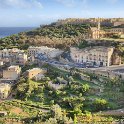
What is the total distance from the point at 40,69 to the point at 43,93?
16.2ft

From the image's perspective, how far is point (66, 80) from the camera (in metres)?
37.2

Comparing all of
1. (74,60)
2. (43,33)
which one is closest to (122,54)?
(74,60)

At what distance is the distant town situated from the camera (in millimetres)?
32469

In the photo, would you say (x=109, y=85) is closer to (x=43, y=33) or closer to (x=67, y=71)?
(x=67, y=71)

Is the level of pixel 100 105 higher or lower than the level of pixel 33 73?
lower

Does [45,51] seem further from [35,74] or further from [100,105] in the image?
[100,105]

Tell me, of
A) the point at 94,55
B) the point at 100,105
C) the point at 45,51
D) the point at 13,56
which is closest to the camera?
the point at 100,105

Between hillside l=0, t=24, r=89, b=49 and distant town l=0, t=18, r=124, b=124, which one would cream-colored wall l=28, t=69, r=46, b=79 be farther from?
hillside l=0, t=24, r=89, b=49

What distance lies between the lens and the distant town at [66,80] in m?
32.5

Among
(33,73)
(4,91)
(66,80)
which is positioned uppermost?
(33,73)

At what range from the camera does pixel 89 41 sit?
150 ft

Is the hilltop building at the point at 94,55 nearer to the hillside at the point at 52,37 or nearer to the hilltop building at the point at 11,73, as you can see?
the hillside at the point at 52,37

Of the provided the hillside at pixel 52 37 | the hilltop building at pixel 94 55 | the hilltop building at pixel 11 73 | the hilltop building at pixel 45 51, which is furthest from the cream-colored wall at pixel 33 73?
the hillside at pixel 52 37

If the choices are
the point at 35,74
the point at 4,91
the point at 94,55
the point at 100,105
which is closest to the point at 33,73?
the point at 35,74
